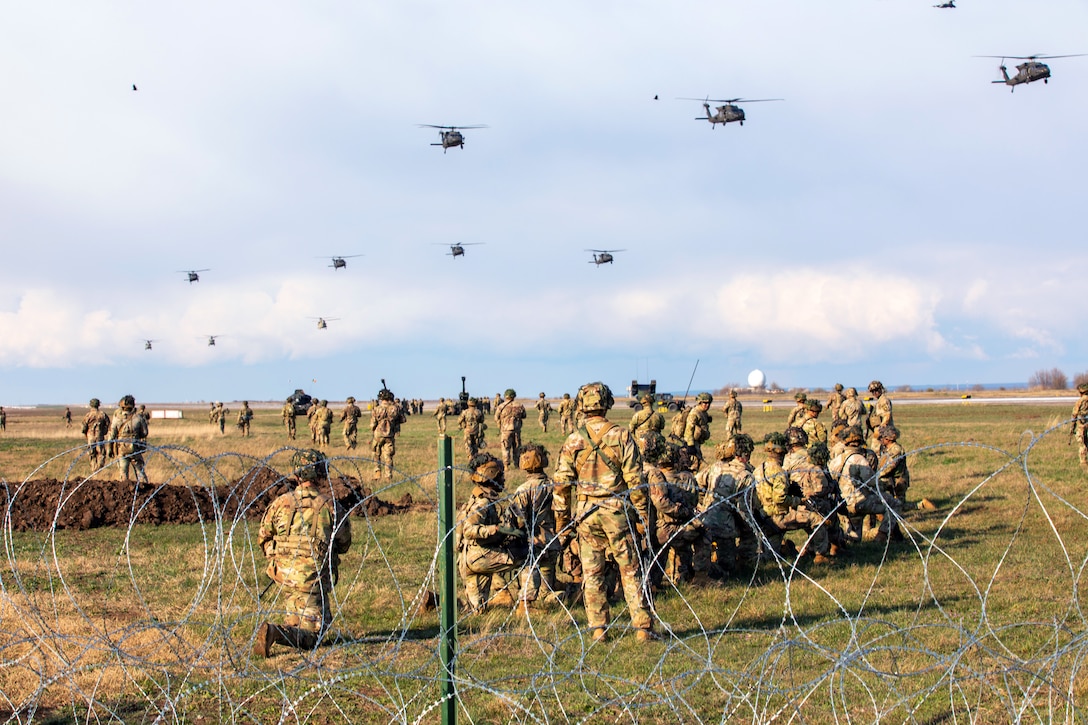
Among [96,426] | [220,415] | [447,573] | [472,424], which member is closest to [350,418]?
[472,424]

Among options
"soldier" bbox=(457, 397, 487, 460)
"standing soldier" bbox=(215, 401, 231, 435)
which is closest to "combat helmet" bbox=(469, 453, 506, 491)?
"soldier" bbox=(457, 397, 487, 460)

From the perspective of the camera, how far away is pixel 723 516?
9.30 m

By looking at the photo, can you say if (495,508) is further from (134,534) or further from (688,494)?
(134,534)

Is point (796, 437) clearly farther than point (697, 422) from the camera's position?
No

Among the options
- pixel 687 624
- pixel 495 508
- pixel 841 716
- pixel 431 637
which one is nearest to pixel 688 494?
pixel 687 624

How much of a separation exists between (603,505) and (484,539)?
4.20 ft

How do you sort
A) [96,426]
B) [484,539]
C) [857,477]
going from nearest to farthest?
1. [484,539]
2. [857,477]
3. [96,426]

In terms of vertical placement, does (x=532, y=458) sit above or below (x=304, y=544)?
above

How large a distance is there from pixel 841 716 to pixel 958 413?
1795 inches

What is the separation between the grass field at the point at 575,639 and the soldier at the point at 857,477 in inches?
16.3

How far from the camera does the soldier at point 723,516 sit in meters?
9.09

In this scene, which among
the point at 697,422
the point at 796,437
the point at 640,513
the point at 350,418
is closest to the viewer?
the point at 640,513

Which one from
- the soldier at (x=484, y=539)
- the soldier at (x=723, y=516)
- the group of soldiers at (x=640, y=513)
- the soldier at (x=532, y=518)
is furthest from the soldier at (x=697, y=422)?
the soldier at (x=484, y=539)

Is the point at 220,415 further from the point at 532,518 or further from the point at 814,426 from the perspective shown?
the point at 532,518
